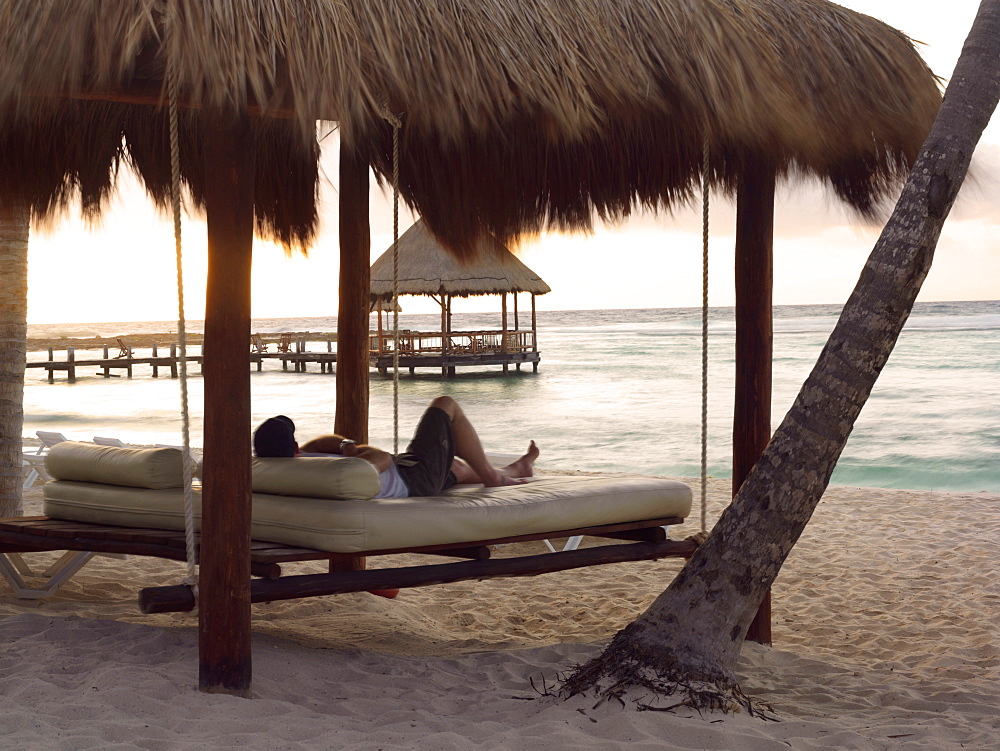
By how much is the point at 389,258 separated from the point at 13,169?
15860 millimetres

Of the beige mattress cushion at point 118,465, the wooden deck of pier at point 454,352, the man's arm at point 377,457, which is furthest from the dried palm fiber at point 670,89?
the wooden deck of pier at point 454,352

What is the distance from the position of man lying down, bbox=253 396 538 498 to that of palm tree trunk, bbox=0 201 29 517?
191 centimetres

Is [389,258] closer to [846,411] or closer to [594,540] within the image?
[594,540]

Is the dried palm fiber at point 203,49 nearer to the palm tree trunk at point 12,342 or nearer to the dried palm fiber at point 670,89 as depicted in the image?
the dried palm fiber at point 670,89

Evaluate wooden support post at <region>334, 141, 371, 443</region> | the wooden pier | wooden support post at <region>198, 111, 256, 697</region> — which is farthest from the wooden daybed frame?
the wooden pier

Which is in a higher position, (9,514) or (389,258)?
(389,258)

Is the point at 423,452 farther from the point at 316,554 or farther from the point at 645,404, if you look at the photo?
the point at 645,404

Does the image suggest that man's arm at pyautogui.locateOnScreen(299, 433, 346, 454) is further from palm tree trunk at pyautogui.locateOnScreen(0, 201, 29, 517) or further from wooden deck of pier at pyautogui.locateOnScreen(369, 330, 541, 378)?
wooden deck of pier at pyautogui.locateOnScreen(369, 330, 541, 378)

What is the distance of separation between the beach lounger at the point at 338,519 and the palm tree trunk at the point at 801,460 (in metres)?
0.54

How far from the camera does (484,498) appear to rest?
11.2 ft

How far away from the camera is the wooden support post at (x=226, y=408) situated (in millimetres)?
2762

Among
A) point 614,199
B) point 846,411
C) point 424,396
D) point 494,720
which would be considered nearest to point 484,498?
point 494,720

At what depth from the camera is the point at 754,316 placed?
152 inches

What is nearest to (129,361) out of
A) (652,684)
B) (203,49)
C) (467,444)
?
(467,444)
